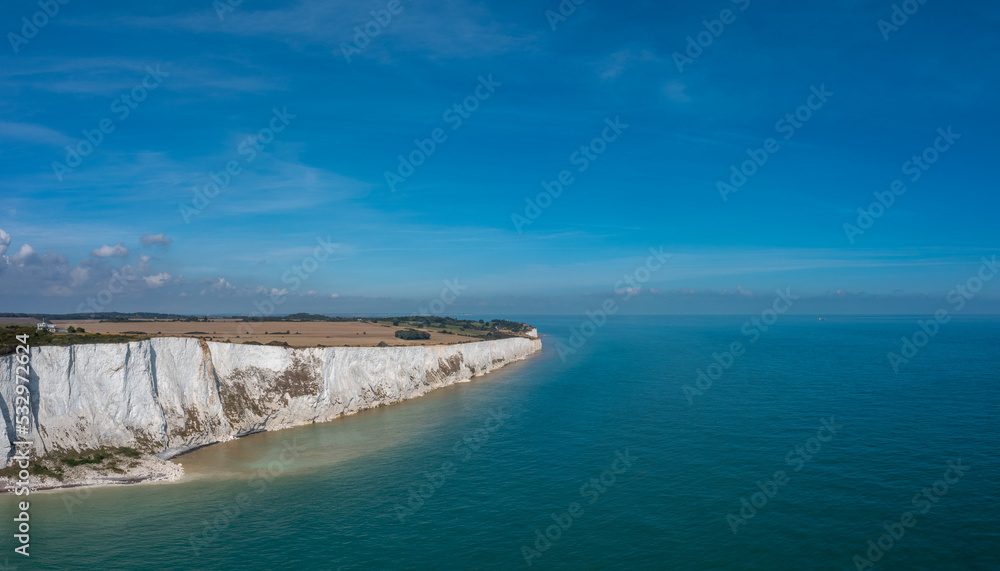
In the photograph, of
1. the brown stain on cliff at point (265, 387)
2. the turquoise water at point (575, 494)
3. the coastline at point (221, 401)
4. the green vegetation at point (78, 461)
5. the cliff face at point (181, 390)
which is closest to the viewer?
the turquoise water at point (575, 494)

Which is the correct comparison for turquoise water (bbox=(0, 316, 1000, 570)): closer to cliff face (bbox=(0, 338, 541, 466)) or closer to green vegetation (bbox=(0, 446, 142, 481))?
green vegetation (bbox=(0, 446, 142, 481))

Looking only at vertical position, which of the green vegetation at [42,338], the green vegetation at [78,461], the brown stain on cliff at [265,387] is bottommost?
the green vegetation at [78,461]

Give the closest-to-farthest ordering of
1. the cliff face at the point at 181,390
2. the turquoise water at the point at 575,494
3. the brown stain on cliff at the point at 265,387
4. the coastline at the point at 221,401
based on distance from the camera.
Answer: the turquoise water at the point at 575,494 → the coastline at the point at 221,401 → the cliff face at the point at 181,390 → the brown stain on cliff at the point at 265,387

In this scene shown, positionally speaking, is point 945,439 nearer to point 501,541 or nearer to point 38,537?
point 501,541

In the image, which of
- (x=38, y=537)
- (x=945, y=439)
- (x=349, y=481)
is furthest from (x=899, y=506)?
(x=38, y=537)

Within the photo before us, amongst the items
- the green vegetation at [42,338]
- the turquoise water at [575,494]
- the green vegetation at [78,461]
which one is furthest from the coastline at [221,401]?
the turquoise water at [575,494]

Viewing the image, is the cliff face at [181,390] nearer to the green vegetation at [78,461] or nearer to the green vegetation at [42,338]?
the green vegetation at [78,461]

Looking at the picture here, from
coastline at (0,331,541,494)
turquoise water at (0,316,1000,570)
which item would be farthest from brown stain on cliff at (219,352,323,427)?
turquoise water at (0,316,1000,570)
